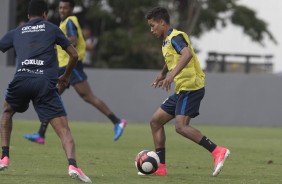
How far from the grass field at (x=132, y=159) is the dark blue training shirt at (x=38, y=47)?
44.6 inches

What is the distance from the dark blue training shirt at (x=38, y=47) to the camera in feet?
32.0

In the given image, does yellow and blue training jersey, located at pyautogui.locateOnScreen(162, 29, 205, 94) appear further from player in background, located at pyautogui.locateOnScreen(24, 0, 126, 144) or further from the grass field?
player in background, located at pyautogui.locateOnScreen(24, 0, 126, 144)

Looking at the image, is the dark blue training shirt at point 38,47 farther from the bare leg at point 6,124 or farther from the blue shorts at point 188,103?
the blue shorts at point 188,103

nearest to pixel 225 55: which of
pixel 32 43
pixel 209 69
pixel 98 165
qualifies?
pixel 209 69

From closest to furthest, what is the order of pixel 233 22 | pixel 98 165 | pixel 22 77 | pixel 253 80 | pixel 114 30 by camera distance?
pixel 22 77 < pixel 98 165 < pixel 253 80 < pixel 114 30 < pixel 233 22

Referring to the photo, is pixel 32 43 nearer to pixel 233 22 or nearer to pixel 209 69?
pixel 209 69

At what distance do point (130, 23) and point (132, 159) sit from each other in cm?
2522

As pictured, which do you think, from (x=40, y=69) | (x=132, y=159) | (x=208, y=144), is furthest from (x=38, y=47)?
(x=132, y=159)

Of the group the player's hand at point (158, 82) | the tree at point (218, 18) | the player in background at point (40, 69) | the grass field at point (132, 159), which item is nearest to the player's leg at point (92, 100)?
the grass field at point (132, 159)

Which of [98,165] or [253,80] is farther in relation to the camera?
[253,80]

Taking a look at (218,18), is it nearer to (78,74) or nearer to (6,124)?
(78,74)

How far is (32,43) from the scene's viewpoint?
9773 millimetres

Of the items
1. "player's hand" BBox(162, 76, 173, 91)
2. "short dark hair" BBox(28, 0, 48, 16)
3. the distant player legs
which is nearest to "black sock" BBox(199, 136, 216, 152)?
"player's hand" BBox(162, 76, 173, 91)

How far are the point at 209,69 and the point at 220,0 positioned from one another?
12.1m
